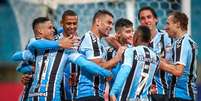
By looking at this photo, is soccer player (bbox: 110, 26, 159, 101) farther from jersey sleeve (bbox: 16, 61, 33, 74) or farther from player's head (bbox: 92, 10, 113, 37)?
jersey sleeve (bbox: 16, 61, 33, 74)

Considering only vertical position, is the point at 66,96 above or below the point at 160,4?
below

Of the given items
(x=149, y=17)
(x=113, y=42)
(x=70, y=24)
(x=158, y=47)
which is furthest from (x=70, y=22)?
(x=158, y=47)

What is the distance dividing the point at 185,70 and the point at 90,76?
995 mm

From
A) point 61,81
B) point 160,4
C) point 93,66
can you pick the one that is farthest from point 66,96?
point 160,4

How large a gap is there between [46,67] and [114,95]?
0.76 metres

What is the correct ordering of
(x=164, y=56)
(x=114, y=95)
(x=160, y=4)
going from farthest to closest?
(x=160, y=4) → (x=164, y=56) → (x=114, y=95)

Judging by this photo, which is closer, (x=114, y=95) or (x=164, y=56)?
(x=114, y=95)

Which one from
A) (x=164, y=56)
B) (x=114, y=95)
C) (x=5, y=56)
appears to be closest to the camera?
(x=114, y=95)

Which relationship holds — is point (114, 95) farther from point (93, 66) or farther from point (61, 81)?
point (61, 81)

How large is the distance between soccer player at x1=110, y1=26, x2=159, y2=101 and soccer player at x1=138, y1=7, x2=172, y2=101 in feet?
2.22

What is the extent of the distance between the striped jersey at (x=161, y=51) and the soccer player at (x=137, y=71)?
0.68 m

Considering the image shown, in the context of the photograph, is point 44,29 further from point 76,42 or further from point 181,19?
point 181,19

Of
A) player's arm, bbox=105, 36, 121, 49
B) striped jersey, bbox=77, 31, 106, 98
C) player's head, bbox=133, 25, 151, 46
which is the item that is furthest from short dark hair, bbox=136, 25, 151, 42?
player's arm, bbox=105, 36, 121, 49

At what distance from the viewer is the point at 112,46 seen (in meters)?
7.13
